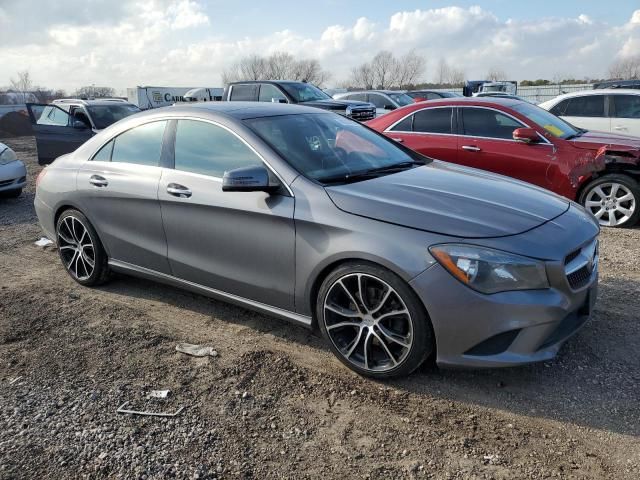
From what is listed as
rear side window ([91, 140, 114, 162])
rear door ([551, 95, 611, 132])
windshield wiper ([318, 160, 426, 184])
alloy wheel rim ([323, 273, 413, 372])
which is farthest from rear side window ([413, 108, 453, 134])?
alloy wheel rim ([323, 273, 413, 372])

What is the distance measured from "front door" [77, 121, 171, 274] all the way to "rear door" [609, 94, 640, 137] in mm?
7986

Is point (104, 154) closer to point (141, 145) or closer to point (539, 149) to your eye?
point (141, 145)

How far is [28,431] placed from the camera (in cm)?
281

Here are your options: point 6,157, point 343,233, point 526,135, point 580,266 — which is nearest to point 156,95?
point 6,157

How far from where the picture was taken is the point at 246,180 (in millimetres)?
3250

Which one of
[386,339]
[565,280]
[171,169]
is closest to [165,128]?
[171,169]

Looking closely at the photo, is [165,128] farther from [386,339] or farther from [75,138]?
[75,138]

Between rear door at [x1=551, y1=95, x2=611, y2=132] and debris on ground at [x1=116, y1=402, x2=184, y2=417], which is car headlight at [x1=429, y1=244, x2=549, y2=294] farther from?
rear door at [x1=551, y1=95, x2=611, y2=132]

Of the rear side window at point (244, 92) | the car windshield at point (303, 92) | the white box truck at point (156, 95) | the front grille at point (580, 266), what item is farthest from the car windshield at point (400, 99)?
the front grille at point (580, 266)

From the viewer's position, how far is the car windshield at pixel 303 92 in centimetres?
1290

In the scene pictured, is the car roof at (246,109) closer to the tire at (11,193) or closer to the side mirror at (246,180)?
the side mirror at (246,180)

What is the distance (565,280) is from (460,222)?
0.64 meters

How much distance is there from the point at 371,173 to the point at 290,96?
9.64 meters

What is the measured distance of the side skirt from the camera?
346cm
